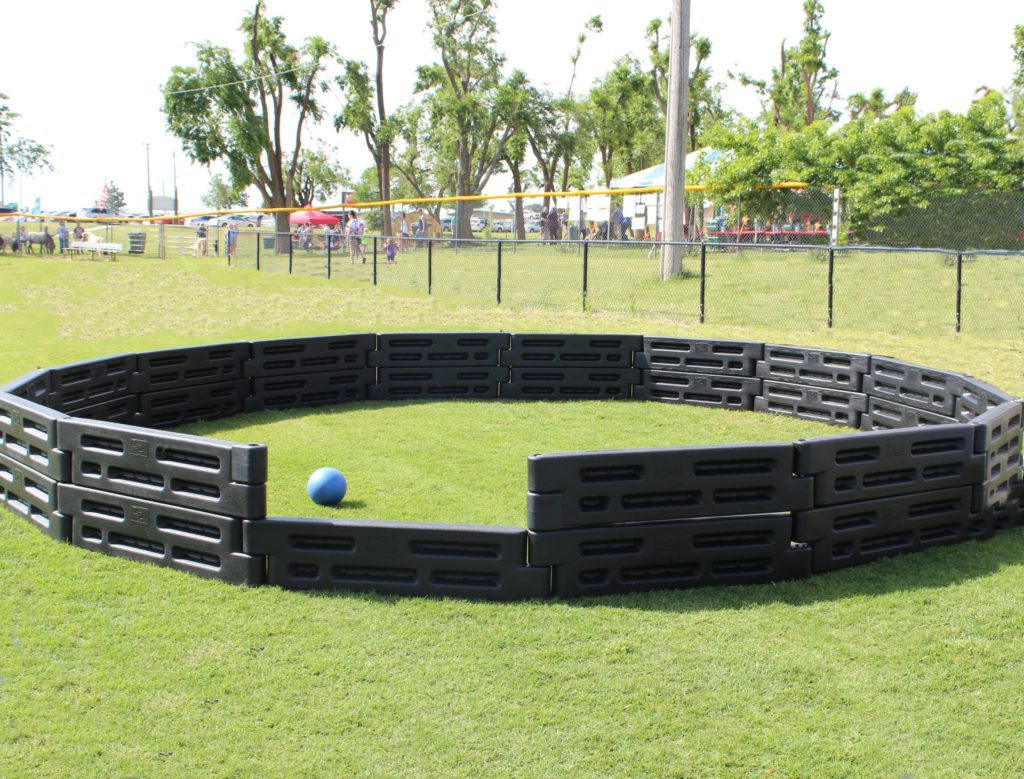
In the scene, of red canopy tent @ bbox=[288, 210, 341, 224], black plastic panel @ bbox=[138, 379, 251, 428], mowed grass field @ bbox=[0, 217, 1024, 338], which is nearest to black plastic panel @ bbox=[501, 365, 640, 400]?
black plastic panel @ bbox=[138, 379, 251, 428]

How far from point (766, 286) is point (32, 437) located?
17.5 meters

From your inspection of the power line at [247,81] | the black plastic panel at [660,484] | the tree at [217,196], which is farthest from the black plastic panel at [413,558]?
the tree at [217,196]

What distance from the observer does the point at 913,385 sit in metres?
10.5

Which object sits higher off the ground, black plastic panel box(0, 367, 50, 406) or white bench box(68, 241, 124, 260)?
white bench box(68, 241, 124, 260)

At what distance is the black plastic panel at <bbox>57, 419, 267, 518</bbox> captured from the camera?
5.86 metres

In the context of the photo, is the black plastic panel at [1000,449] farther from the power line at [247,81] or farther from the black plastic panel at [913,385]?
the power line at [247,81]

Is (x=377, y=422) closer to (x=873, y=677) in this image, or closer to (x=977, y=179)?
(x=873, y=677)

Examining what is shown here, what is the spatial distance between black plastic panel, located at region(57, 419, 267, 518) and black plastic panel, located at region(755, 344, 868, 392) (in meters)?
7.56

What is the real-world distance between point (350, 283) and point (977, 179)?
15.8 metres

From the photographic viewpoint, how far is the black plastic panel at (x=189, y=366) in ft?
35.6

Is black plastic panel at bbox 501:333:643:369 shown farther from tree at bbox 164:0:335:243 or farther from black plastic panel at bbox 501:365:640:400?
tree at bbox 164:0:335:243

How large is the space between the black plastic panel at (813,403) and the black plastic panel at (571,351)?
1.75 m

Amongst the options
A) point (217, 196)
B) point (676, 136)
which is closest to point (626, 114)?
point (676, 136)

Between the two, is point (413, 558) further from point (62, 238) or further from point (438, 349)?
point (62, 238)
